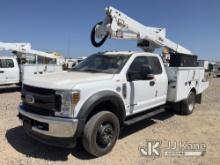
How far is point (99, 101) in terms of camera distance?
176 inches

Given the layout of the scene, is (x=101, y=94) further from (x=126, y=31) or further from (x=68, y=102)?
(x=126, y=31)

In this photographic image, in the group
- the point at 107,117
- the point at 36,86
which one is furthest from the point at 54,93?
the point at 107,117

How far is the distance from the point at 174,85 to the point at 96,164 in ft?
11.8

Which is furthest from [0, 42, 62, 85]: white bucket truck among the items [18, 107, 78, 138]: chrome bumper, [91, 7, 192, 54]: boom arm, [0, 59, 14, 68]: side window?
[18, 107, 78, 138]: chrome bumper

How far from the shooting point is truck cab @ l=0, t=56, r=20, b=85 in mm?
12375

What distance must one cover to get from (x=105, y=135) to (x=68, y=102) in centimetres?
107

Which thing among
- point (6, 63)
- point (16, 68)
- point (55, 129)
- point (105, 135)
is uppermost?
point (6, 63)

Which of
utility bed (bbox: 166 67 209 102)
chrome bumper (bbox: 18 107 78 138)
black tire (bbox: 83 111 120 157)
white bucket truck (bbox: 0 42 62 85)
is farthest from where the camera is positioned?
white bucket truck (bbox: 0 42 62 85)

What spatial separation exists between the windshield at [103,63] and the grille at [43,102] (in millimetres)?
1567

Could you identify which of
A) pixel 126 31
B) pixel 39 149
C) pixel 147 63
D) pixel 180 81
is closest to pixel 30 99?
pixel 39 149

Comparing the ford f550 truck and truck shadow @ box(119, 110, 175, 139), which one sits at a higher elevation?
the ford f550 truck

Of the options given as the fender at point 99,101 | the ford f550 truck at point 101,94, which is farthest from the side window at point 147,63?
the fender at point 99,101

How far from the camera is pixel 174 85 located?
694cm

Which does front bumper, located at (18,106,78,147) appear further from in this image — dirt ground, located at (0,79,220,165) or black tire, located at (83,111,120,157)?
dirt ground, located at (0,79,220,165)
